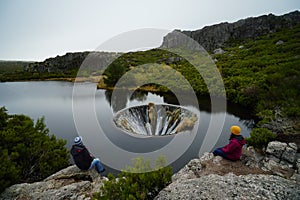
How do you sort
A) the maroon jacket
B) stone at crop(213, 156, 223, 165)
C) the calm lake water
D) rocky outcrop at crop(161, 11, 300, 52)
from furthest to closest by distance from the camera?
rocky outcrop at crop(161, 11, 300, 52), the calm lake water, stone at crop(213, 156, 223, 165), the maroon jacket

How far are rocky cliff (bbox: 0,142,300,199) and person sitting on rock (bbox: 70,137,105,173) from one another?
0.29 meters

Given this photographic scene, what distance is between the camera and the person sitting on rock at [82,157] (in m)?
5.57

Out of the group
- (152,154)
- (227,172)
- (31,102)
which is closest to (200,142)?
(152,154)

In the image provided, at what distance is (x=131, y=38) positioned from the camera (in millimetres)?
10250

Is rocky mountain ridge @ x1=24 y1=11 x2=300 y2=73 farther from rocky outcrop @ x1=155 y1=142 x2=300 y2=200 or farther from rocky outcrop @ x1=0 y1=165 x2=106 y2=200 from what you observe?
rocky outcrop @ x1=155 y1=142 x2=300 y2=200

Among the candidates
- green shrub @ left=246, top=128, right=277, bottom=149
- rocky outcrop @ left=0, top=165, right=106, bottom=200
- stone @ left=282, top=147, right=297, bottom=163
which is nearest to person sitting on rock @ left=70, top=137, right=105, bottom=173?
rocky outcrop @ left=0, top=165, right=106, bottom=200

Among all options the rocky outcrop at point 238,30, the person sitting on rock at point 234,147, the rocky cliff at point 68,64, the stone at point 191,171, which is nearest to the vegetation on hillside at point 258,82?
the person sitting on rock at point 234,147

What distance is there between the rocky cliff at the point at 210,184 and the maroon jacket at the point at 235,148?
23 centimetres

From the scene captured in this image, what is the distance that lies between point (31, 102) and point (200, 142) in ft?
75.9

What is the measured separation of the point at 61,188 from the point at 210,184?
4235 mm

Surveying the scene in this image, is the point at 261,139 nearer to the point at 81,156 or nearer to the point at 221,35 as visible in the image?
the point at 81,156

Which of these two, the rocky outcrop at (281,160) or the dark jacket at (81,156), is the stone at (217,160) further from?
the dark jacket at (81,156)

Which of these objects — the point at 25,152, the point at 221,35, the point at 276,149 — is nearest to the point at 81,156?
the point at 25,152

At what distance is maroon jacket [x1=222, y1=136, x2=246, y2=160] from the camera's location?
232 inches
